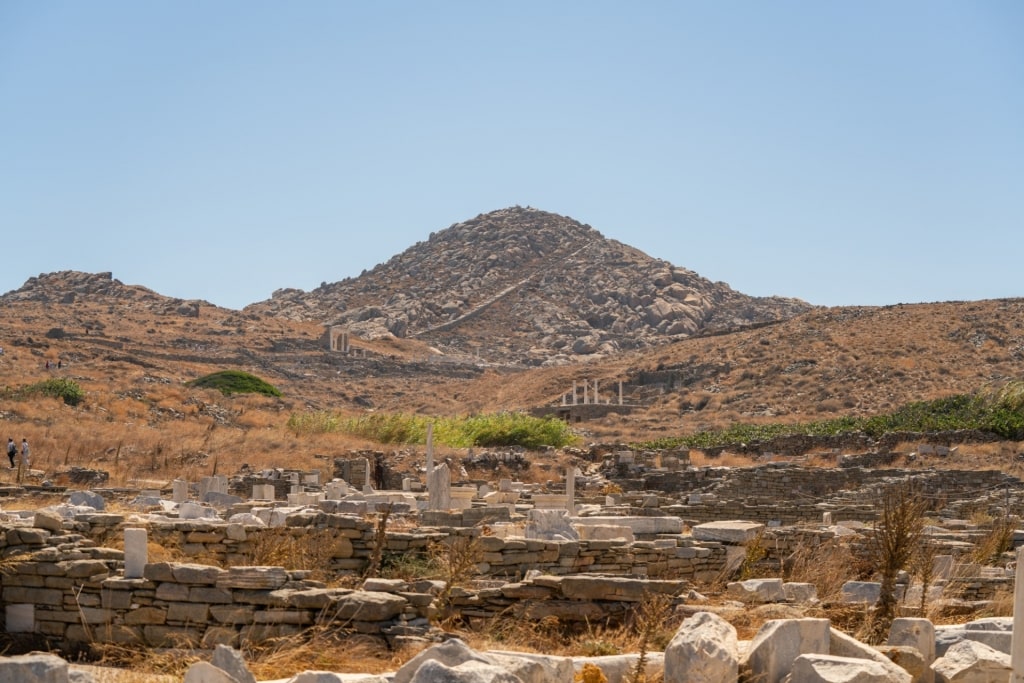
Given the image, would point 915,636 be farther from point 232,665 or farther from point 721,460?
point 721,460

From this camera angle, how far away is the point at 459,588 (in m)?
9.91

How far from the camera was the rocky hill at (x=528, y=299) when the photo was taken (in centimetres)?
12431

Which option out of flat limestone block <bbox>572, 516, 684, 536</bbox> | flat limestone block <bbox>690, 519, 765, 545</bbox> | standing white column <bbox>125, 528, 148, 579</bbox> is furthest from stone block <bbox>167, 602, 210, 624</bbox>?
flat limestone block <bbox>572, 516, 684, 536</bbox>

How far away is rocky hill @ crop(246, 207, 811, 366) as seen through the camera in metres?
124

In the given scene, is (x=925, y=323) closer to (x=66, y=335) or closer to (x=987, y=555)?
(x=66, y=335)

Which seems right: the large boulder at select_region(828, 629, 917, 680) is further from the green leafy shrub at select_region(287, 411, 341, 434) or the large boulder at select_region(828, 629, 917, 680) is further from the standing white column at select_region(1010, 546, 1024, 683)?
the green leafy shrub at select_region(287, 411, 341, 434)

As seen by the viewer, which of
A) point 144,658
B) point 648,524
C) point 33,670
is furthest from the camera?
point 648,524

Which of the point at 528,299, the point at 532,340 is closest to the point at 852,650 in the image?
the point at 532,340

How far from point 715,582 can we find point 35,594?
592cm

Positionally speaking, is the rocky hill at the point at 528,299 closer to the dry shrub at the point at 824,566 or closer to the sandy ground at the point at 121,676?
the dry shrub at the point at 824,566

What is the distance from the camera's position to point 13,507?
1692 cm

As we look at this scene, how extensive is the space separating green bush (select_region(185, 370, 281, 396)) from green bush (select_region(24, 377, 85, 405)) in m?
15.9

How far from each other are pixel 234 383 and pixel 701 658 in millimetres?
59291

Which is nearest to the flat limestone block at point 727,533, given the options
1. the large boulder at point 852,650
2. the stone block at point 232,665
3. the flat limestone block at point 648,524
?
the flat limestone block at point 648,524
